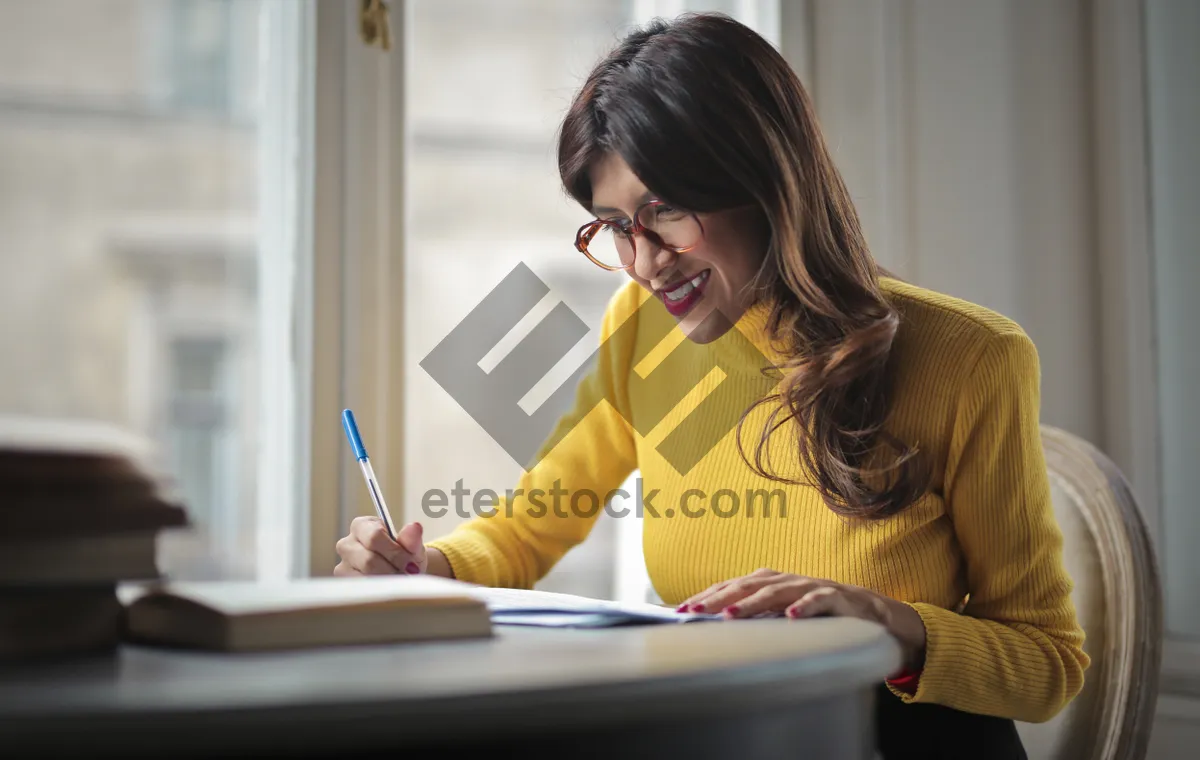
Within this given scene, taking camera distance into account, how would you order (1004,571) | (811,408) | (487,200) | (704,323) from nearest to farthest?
(1004,571), (811,408), (704,323), (487,200)

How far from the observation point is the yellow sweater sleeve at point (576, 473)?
1.46m

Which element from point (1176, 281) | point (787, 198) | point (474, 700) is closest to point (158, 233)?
point (787, 198)

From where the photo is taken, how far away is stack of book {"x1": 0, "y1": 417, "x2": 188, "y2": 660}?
24.8 inches

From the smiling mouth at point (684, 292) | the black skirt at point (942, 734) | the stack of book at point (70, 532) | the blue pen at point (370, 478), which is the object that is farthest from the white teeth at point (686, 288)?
the stack of book at point (70, 532)

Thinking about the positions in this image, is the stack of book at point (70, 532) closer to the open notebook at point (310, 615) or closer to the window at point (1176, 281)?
the open notebook at point (310, 615)

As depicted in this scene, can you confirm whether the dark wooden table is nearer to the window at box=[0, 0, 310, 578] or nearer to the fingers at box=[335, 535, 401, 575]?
the fingers at box=[335, 535, 401, 575]

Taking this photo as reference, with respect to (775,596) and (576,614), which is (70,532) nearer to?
(576,614)

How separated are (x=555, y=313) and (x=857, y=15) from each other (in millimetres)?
833

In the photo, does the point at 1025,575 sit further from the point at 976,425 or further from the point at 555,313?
the point at 555,313

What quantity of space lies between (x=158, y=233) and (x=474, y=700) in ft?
4.48

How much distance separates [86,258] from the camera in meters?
1.61

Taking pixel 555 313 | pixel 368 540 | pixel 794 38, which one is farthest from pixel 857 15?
pixel 368 540

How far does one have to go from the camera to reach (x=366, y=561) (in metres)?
1.13

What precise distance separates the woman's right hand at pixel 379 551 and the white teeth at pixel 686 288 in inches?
16.3
